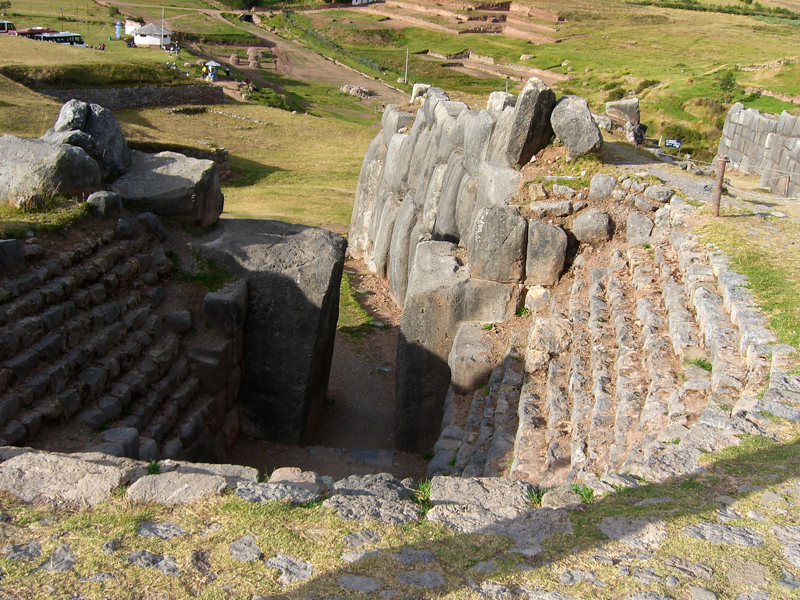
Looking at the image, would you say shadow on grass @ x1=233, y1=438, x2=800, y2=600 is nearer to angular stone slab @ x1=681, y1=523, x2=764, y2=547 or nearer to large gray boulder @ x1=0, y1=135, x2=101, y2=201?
angular stone slab @ x1=681, y1=523, x2=764, y2=547

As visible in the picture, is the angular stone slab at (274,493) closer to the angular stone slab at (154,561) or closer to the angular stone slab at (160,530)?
the angular stone slab at (160,530)

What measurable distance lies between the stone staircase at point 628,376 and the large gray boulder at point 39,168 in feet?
23.7

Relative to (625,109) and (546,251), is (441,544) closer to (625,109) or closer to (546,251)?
(546,251)

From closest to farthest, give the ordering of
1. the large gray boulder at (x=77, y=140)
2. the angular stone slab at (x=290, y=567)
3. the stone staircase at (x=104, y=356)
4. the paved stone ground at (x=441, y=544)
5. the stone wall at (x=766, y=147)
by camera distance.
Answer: the paved stone ground at (x=441, y=544)
the angular stone slab at (x=290, y=567)
the stone staircase at (x=104, y=356)
the large gray boulder at (x=77, y=140)
the stone wall at (x=766, y=147)

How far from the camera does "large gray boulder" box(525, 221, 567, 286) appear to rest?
477 inches

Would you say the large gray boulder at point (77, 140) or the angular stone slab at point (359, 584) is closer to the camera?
the angular stone slab at point (359, 584)

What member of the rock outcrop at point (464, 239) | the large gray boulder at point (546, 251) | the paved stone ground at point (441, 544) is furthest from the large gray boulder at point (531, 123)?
the paved stone ground at point (441, 544)

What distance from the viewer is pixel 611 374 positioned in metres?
8.66

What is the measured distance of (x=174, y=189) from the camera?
43.1 feet

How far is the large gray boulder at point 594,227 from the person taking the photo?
1222cm

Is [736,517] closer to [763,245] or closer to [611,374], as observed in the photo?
[611,374]

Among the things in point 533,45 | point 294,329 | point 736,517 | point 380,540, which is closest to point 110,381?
point 294,329

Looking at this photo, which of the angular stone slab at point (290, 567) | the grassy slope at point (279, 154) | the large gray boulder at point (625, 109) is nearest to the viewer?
the angular stone slab at point (290, 567)

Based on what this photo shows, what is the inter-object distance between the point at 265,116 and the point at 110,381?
3717cm
